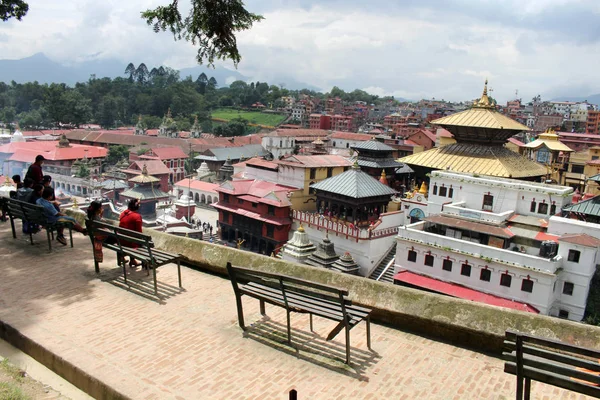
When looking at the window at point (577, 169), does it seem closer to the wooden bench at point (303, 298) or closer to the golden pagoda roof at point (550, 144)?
the golden pagoda roof at point (550, 144)

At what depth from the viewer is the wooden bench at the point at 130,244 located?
6591mm

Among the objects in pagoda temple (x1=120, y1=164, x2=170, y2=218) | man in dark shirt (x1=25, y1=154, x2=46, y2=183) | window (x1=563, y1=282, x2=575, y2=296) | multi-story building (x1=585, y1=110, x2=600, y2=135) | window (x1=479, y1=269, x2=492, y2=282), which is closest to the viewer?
man in dark shirt (x1=25, y1=154, x2=46, y2=183)

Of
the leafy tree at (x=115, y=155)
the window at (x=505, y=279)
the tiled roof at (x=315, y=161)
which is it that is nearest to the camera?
the window at (x=505, y=279)

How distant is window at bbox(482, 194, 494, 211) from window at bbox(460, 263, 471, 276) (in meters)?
5.38

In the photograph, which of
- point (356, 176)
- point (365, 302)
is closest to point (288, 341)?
point (365, 302)

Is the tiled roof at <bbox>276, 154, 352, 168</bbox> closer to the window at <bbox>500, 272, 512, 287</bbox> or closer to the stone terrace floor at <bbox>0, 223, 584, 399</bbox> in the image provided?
the window at <bbox>500, 272, 512, 287</bbox>

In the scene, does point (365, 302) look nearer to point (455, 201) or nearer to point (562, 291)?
point (562, 291)

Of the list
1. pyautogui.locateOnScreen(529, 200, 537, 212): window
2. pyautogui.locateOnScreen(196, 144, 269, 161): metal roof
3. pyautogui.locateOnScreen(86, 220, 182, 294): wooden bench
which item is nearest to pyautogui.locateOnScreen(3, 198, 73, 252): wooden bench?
pyautogui.locateOnScreen(86, 220, 182, 294): wooden bench

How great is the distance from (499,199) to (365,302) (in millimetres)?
20102

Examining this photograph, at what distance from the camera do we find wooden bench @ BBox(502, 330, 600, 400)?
3.33m

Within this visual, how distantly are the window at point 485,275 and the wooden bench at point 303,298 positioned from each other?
16148 millimetres

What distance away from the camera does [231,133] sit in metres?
100

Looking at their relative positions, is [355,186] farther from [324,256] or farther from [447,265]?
[447,265]

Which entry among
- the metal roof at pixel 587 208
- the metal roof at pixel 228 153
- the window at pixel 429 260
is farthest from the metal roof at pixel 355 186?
the metal roof at pixel 228 153
